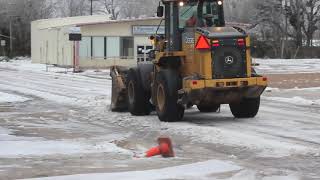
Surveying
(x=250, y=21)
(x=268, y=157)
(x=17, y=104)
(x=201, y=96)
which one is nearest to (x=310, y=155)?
(x=268, y=157)

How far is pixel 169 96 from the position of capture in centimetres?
1473

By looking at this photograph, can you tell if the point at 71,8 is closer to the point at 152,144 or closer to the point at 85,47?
the point at 85,47

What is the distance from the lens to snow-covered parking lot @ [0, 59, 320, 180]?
893 cm

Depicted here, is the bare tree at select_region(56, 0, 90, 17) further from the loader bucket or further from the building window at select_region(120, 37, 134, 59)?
the loader bucket

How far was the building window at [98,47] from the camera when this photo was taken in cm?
5578

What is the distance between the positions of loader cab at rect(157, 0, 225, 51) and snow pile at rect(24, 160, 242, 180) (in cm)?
626

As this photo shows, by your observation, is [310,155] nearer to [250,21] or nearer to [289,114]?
[289,114]

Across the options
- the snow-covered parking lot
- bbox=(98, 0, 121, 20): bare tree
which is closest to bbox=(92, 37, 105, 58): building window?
the snow-covered parking lot

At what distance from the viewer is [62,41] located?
5800cm

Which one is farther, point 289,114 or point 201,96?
point 289,114

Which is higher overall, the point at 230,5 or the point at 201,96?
the point at 230,5

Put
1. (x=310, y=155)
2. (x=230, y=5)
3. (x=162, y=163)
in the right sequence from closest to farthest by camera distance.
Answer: (x=162, y=163)
(x=310, y=155)
(x=230, y=5)

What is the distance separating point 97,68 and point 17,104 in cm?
3371

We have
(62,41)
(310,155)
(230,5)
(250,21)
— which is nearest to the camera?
(310,155)
